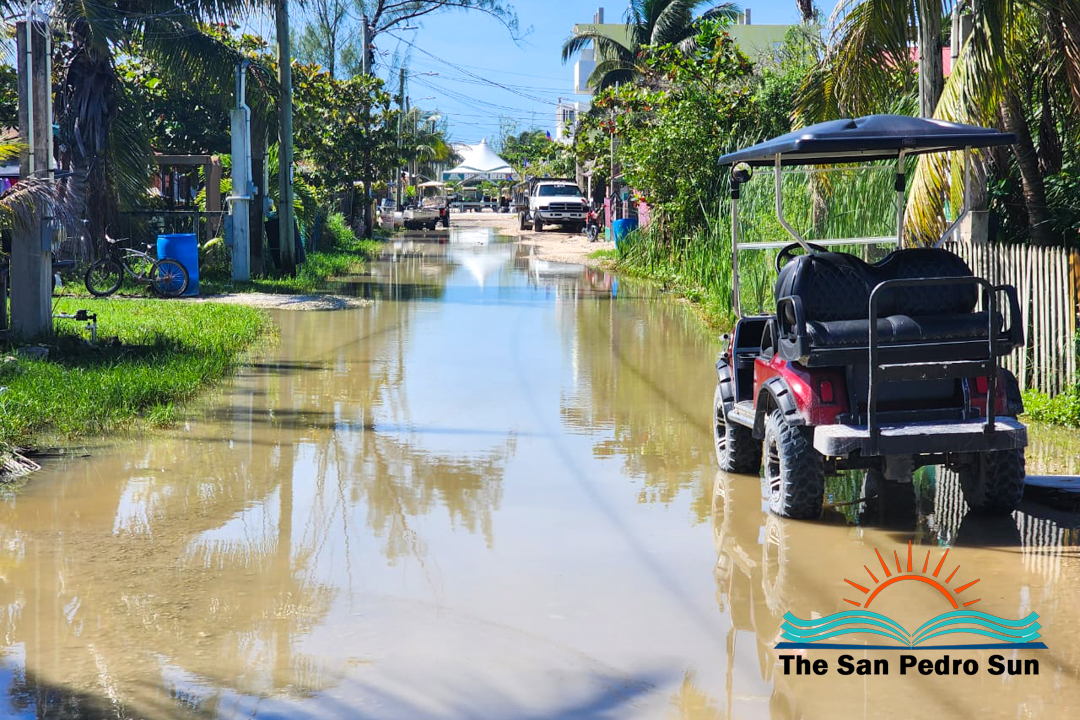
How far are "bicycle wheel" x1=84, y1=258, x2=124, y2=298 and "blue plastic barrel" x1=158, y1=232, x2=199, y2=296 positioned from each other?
778 millimetres

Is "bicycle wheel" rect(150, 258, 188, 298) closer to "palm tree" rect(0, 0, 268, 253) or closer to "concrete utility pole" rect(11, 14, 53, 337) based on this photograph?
"palm tree" rect(0, 0, 268, 253)

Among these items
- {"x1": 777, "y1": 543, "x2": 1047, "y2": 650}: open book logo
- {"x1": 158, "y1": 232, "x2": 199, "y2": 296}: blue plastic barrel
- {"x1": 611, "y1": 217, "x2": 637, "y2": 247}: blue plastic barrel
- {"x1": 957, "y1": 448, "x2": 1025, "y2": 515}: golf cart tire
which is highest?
{"x1": 611, "y1": 217, "x2": 637, "y2": 247}: blue plastic barrel

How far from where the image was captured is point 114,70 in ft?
69.8

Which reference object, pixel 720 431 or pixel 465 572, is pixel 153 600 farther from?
pixel 720 431

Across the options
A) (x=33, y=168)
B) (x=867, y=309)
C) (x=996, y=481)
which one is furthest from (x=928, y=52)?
(x=33, y=168)

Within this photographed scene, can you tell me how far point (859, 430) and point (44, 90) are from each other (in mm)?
10151

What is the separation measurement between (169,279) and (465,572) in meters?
15.2

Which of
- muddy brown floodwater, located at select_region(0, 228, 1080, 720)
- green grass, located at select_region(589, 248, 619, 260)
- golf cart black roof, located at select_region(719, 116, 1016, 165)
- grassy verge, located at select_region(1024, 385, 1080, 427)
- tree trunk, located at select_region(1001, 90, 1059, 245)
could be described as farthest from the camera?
green grass, located at select_region(589, 248, 619, 260)

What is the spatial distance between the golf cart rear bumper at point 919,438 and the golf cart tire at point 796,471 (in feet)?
0.54

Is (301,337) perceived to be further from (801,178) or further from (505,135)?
(505,135)

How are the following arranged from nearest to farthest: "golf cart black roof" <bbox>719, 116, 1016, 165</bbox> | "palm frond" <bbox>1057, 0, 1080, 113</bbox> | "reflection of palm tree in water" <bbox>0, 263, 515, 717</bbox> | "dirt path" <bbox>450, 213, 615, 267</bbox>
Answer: "reflection of palm tree in water" <bbox>0, 263, 515, 717</bbox> → "golf cart black roof" <bbox>719, 116, 1016, 165</bbox> → "palm frond" <bbox>1057, 0, 1080, 113</bbox> → "dirt path" <bbox>450, 213, 615, 267</bbox>

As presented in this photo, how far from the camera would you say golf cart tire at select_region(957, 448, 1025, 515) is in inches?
282

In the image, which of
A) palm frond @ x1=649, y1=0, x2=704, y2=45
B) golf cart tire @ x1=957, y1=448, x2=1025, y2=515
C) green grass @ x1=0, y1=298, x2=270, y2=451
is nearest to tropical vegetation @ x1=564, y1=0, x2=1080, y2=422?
golf cart tire @ x1=957, y1=448, x2=1025, y2=515

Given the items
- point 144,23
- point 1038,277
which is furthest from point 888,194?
point 144,23
